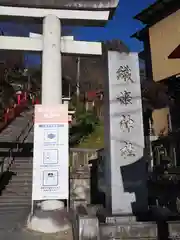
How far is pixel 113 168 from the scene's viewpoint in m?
7.70

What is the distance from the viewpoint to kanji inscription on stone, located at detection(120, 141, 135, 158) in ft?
25.9

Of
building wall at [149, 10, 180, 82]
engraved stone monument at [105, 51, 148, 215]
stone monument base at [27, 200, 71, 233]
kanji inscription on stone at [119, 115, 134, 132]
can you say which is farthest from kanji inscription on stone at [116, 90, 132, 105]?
building wall at [149, 10, 180, 82]

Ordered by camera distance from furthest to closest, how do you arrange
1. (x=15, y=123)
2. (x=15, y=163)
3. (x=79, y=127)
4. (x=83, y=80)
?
1. (x=83, y=80)
2. (x=79, y=127)
3. (x=15, y=123)
4. (x=15, y=163)

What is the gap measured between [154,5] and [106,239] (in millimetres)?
21675

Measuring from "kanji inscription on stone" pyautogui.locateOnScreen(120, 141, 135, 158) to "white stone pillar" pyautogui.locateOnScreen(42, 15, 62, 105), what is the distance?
240cm

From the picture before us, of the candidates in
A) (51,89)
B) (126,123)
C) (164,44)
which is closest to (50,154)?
(51,89)

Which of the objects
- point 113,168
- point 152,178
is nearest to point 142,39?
point 152,178

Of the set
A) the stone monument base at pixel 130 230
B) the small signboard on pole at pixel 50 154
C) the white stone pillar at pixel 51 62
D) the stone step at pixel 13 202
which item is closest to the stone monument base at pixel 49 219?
the small signboard on pole at pixel 50 154

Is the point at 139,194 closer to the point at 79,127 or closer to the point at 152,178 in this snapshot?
the point at 152,178

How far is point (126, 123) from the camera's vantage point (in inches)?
319

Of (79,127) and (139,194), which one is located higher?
(79,127)

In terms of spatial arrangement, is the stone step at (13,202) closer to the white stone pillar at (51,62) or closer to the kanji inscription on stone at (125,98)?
the white stone pillar at (51,62)

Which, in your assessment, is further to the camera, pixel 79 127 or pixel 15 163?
pixel 79 127

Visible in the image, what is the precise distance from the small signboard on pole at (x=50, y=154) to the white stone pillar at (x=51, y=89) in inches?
17.4
